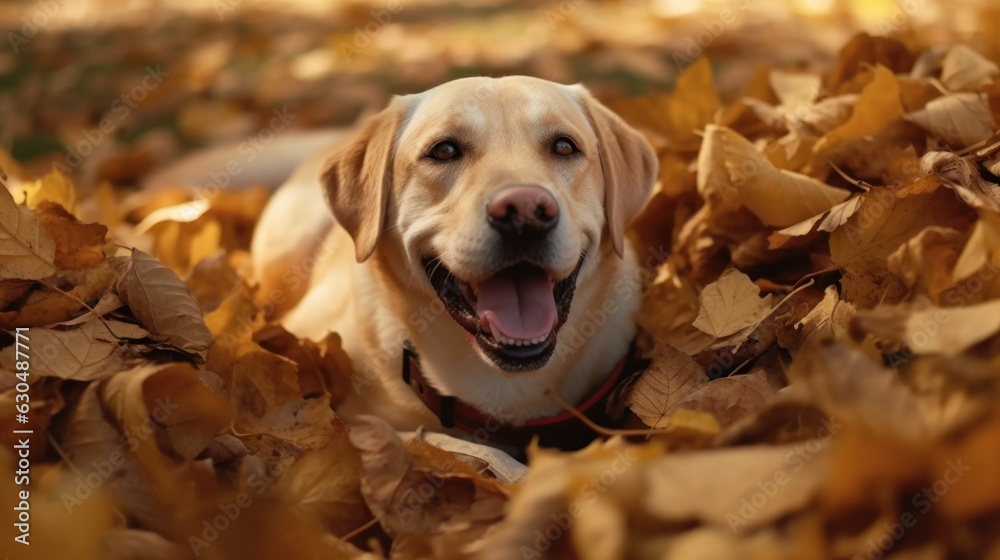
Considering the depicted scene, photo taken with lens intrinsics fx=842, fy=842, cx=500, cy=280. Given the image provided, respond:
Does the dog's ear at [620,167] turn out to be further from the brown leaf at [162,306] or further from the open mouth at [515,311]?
the brown leaf at [162,306]

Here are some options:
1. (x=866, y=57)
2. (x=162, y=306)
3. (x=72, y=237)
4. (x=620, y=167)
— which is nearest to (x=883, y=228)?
(x=620, y=167)

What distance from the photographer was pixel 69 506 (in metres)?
1.47

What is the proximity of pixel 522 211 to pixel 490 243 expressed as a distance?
14 centimetres

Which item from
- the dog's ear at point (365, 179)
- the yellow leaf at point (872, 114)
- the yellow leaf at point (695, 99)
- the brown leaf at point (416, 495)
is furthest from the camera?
the yellow leaf at point (695, 99)

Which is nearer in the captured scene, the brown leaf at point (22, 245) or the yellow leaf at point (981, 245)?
the yellow leaf at point (981, 245)

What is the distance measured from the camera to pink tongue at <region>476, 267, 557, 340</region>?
226 cm

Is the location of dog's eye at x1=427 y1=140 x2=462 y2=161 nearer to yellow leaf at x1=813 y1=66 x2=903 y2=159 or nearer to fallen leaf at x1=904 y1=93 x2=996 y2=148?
yellow leaf at x1=813 y1=66 x2=903 y2=159

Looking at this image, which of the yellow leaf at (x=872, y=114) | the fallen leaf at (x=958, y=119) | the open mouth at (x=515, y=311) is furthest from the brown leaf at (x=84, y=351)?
the fallen leaf at (x=958, y=119)

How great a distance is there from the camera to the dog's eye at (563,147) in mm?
2436

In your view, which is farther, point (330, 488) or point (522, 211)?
point (522, 211)

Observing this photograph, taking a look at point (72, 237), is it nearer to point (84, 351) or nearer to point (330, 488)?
point (84, 351)

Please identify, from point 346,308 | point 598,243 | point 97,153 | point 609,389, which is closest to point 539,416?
point 609,389

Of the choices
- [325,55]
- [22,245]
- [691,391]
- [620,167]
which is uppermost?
[22,245]

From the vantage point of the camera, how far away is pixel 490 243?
2.15 meters
